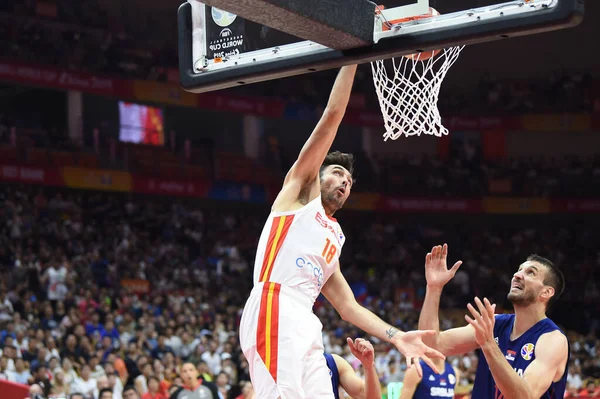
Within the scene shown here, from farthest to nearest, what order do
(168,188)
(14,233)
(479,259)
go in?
(479,259) < (168,188) < (14,233)

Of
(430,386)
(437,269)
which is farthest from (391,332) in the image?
(430,386)

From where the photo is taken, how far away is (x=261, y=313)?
4.13 meters

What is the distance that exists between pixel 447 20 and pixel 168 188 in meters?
18.5

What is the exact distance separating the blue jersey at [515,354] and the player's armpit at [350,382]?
2.59 ft

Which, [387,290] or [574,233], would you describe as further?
[574,233]

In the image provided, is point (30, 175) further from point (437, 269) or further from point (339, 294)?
point (339, 294)

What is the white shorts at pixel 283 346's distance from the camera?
4.05 metres

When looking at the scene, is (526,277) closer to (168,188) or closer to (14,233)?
(14,233)

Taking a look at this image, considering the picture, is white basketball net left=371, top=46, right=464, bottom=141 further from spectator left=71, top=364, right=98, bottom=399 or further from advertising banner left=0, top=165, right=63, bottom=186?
advertising banner left=0, top=165, right=63, bottom=186

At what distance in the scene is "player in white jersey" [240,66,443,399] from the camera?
407 centimetres

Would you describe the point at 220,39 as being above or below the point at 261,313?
above

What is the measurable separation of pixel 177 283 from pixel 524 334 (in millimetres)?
14802

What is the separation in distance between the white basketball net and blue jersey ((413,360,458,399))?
90.9 inches

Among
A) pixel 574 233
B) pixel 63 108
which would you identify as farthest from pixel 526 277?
pixel 574 233
